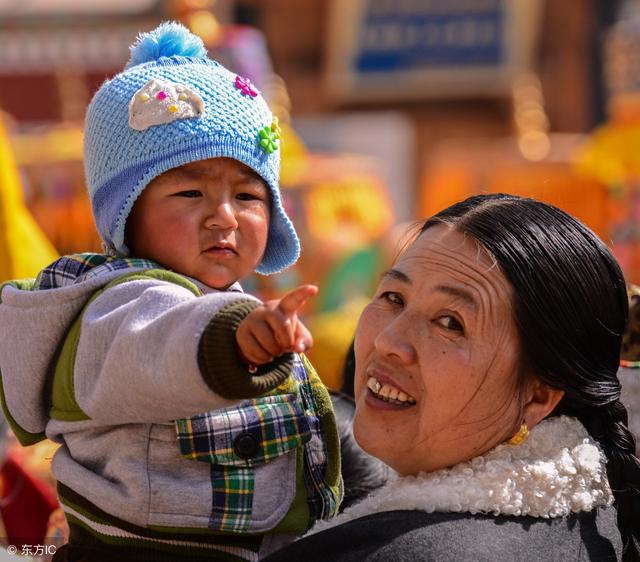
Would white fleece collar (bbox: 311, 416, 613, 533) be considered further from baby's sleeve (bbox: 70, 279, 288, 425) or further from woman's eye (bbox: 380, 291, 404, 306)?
baby's sleeve (bbox: 70, 279, 288, 425)

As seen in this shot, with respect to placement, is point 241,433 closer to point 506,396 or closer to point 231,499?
point 231,499

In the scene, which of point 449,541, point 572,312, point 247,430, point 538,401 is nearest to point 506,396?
point 538,401

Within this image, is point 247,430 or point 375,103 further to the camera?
point 375,103

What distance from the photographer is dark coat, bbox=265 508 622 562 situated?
1721 millimetres

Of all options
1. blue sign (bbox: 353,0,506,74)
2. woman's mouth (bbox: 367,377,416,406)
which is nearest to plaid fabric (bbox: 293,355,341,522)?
woman's mouth (bbox: 367,377,416,406)

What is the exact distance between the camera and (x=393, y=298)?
1995 millimetres

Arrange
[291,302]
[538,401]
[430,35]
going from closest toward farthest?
[291,302]
[538,401]
[430,35]

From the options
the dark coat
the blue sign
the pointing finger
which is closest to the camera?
the pointing finger

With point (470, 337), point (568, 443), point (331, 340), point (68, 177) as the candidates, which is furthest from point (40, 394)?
point (68, 177)

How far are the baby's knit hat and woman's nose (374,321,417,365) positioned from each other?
11.9 inches

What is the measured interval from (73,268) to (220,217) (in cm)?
24

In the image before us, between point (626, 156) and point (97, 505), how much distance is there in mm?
4783

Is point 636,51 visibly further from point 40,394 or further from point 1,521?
point 40,394

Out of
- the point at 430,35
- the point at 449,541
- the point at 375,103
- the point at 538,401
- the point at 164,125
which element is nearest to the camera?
the point at 449,541
